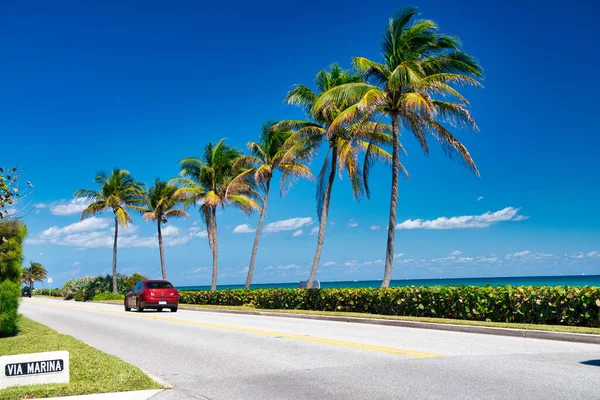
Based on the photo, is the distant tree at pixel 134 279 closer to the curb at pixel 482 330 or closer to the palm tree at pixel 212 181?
the palm tree at pixel 212 181

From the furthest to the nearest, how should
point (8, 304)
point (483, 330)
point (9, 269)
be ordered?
1. point (8, 304)
2. point (9, 269)
3. point (483, 330)

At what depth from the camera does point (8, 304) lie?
579 inches

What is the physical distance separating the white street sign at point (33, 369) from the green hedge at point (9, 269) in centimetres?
775

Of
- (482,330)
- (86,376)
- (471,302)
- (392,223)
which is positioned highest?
(392,223)

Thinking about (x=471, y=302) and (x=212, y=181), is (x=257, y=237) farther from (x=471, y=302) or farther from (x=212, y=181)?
(x=471, y=302)

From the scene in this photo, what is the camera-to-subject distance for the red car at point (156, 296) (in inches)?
1152

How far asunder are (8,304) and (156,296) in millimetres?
14843

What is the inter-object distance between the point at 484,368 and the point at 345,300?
15.2 metres

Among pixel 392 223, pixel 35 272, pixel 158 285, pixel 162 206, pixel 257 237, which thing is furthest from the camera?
pixel 35 272

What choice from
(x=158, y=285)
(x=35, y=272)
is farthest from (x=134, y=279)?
(x=35, y=272)

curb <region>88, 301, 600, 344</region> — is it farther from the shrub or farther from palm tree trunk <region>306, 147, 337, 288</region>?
the shrub

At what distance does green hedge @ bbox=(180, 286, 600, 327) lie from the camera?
47.7 ft

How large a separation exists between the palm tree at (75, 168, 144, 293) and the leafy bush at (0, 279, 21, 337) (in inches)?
1593

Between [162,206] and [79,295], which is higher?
[162,206]
